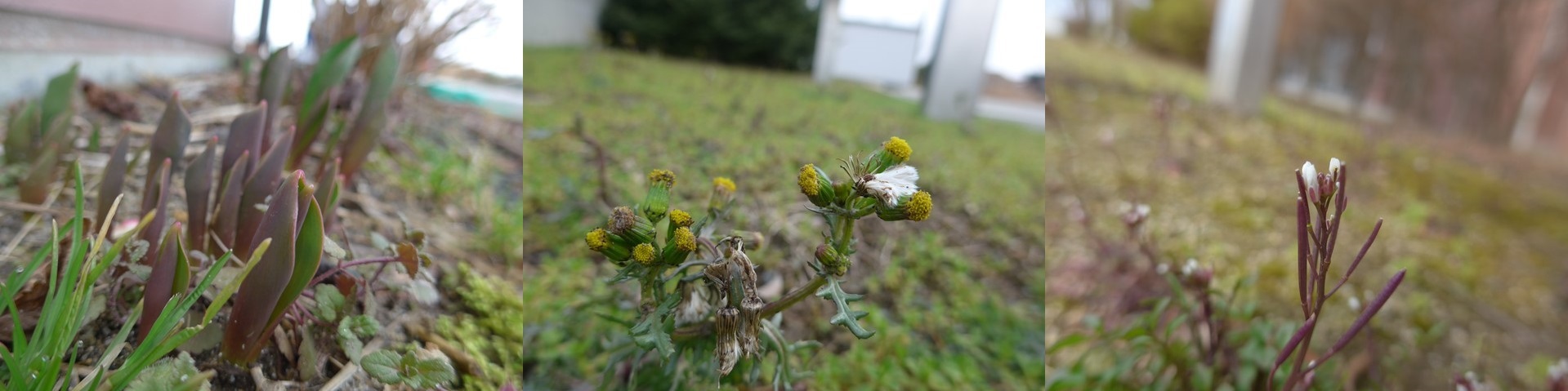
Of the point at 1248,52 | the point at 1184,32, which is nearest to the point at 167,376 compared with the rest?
the point at 1248,52

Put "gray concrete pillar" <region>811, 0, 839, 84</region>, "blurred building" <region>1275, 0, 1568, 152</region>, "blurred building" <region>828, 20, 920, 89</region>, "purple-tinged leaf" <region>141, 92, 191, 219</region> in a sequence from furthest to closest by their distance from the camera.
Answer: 1. "blurred building" <region>1275, 0, 1568, 152</region>
2. "gray concrete pillar" <region>811, 0, 839, 84</region>
3. "blurred building" <region>828, 20, 920, 89</region>
4. "purple-tinged leaf" <region>141, 92, 191, 219</region>

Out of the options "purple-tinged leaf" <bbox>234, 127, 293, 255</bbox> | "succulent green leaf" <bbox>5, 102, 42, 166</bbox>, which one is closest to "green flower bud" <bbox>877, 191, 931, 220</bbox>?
"purple-tinged leaf" <bbox>234, 127, 293, 255</bbox>

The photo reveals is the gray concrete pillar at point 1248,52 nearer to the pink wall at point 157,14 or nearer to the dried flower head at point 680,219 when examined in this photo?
the dried flower head at point 680,219

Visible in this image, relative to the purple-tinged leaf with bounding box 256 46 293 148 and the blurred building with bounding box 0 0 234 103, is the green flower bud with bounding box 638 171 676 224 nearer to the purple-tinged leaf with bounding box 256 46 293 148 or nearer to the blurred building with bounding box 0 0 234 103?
the purple-tinged leaf with bounding box 256 46 293 148

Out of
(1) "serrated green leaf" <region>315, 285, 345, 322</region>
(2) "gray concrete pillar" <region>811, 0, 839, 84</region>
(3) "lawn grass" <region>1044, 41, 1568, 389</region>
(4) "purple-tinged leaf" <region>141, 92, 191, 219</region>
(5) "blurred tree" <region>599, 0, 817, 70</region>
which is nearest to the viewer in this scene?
(1) "serrated green leaf" <region>315, 285, 345, 322</region>

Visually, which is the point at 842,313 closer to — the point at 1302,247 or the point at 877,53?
the point at 1302,247

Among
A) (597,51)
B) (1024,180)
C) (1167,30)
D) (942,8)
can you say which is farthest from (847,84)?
(1167,30)

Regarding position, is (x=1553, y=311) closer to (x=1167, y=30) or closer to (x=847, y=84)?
(x=847, y=84)
